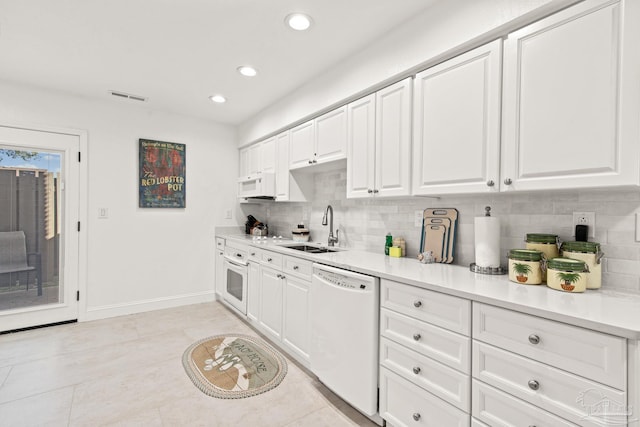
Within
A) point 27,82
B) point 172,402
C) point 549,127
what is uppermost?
point 27,82

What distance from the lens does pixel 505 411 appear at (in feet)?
3.95

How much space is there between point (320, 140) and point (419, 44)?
114cm

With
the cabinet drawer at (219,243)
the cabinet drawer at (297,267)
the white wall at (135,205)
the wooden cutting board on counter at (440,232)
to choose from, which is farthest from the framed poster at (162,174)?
the wooden cutting board on counter at (440,232)

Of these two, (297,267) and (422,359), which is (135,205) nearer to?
(297,267)

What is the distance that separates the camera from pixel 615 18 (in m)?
1.22

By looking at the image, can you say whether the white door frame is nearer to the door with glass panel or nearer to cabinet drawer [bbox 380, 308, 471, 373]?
the door with glass panel

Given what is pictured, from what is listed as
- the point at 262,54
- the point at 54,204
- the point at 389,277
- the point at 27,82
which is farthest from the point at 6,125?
the point at 389,277

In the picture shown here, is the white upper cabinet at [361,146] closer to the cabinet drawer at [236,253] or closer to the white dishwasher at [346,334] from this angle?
the white dishwasher at [346,334]

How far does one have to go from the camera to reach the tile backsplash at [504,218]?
1.42 meters

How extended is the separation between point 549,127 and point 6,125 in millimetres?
4437

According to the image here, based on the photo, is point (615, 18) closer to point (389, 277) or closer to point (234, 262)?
point (389, 277)

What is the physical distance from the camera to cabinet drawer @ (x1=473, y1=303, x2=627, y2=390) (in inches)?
37.9

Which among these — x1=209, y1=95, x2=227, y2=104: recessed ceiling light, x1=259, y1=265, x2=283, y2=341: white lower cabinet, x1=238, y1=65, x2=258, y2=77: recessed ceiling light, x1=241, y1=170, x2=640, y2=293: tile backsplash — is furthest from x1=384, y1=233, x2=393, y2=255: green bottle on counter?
x1=209, y1=95, x2=227, y2=104: recessed ceiling light

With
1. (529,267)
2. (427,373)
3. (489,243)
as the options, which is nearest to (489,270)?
(489,243)
